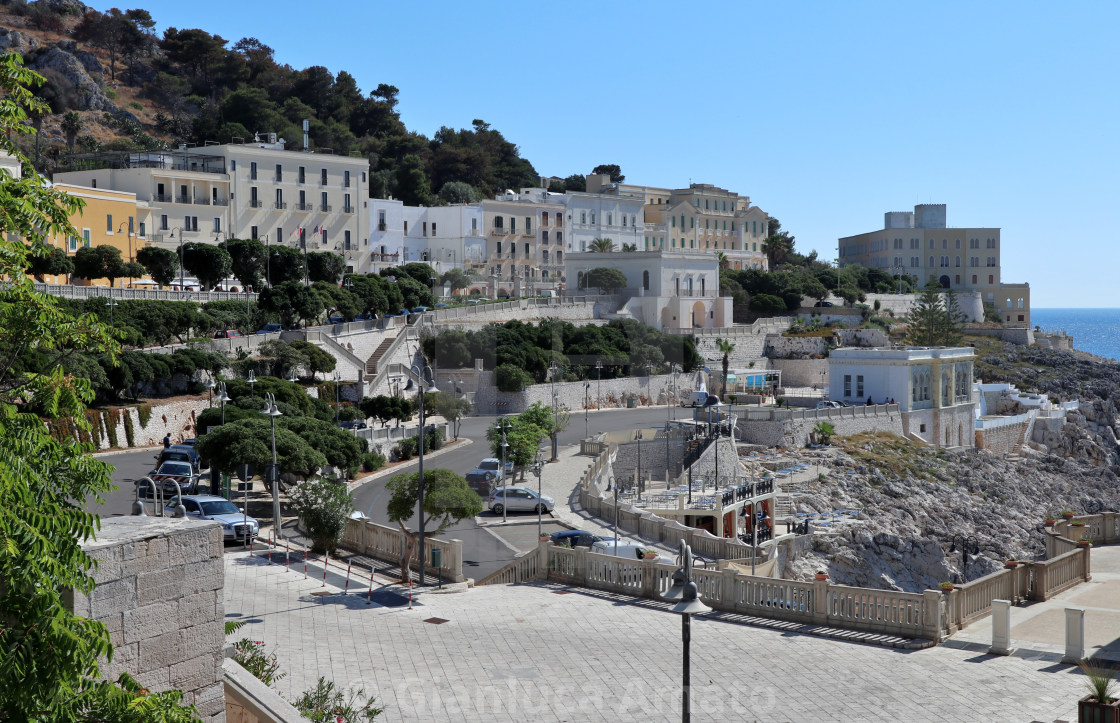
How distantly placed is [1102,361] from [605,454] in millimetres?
65060

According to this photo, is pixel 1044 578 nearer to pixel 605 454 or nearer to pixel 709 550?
pixel 709 550

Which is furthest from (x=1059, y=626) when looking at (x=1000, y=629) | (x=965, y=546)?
(x=965, y=546)

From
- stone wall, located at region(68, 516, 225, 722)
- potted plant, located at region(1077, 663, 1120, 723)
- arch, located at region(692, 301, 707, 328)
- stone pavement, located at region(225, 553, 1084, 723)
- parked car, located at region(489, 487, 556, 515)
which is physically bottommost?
parked car, located at region(489, 487, 556, 515)

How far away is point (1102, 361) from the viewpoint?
89.8 meters

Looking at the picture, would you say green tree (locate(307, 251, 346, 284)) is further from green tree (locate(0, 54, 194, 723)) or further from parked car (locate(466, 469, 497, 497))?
green tree (locate(0, 54, 194, 723))

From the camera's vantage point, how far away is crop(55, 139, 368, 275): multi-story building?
6462cm

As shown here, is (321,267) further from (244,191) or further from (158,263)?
(244,191)

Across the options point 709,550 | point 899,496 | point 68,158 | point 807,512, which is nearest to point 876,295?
point 899,496

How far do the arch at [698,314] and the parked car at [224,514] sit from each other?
5630 centimetres

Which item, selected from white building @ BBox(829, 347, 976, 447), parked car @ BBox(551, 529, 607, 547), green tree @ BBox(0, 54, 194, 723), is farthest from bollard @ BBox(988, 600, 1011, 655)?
white building @ BBox(829, 347, 976, 447)

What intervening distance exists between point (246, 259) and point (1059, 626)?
→ 1905 inches

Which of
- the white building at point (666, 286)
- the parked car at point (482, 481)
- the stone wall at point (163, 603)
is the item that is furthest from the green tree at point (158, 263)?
the stone wall at point (163, 603)

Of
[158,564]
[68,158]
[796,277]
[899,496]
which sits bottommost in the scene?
[899,496]

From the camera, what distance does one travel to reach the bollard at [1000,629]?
14031 mm
